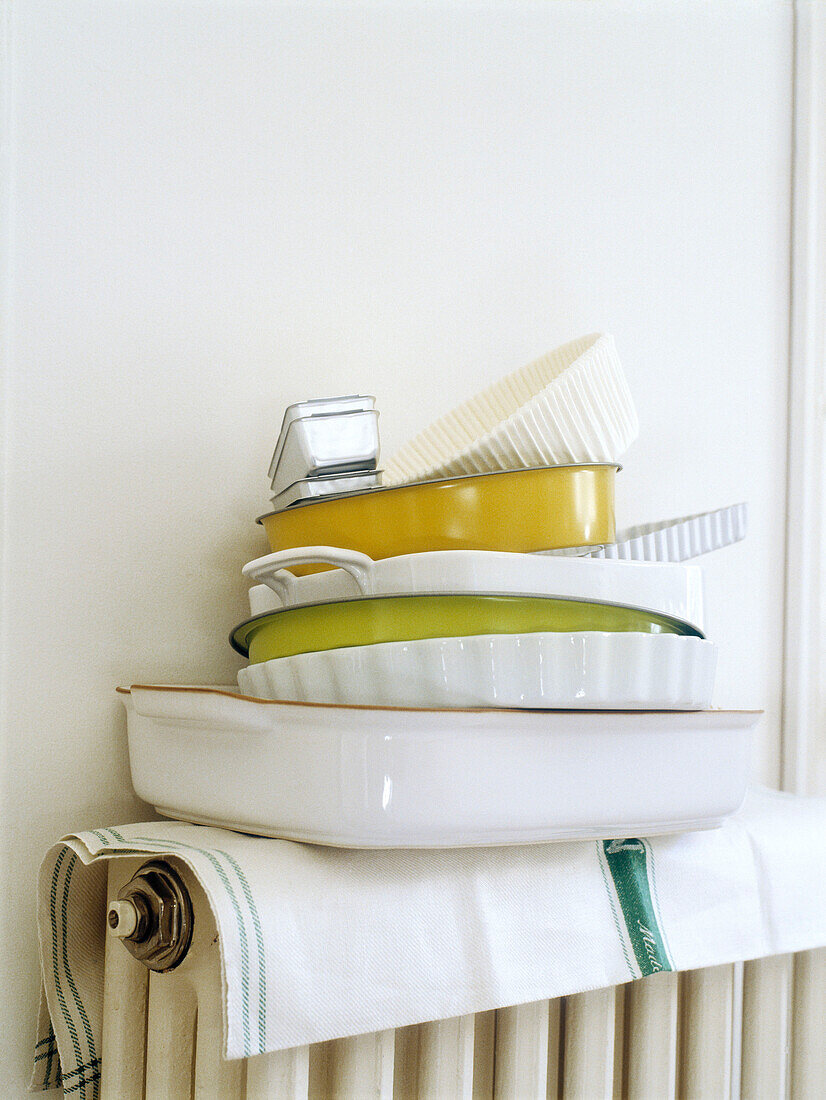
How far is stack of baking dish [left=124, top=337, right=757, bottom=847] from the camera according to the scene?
0.47m

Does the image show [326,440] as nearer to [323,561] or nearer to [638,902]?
[323,561]

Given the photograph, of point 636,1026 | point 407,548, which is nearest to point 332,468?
point 407,548

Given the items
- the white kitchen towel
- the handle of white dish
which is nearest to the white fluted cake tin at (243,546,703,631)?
the handle of white dish

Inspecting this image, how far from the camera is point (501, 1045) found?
1.98 feet

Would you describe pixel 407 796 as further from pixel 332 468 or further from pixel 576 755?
pixel 332 468

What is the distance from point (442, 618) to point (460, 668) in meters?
0.03

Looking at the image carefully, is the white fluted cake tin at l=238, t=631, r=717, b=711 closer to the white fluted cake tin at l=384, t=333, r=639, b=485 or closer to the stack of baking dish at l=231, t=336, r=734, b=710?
the stack of baking dish at l=231, t=336, r=734, b=710

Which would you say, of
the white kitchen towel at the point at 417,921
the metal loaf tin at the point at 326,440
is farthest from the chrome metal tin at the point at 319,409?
the white kitchen towel at the point at 417,921

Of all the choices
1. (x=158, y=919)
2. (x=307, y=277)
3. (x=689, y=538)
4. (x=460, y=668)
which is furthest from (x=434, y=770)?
(x=307, y=277)

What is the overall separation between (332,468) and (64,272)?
256mm

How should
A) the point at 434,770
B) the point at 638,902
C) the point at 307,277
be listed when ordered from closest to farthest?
the point at 434,770, the point at 638,902, the point at 307,277

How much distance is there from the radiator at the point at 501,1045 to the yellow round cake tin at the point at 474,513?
0.74 feet

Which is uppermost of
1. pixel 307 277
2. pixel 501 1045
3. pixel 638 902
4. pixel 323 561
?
pixel 307 277

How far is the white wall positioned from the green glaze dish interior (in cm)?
→ 20
